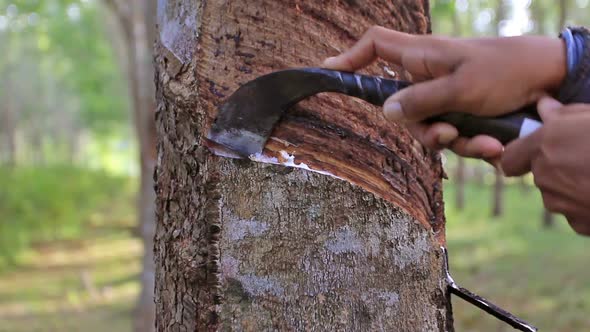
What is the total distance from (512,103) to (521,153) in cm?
9

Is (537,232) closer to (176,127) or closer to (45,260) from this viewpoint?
(45,260)

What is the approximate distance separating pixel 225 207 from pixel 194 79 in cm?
28

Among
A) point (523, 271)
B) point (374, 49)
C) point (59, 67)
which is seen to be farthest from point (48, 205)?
point (374, 49)

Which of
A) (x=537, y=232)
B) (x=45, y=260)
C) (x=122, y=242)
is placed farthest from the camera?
(x=122, y=242)

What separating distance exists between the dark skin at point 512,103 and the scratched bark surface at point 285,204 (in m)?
0.29

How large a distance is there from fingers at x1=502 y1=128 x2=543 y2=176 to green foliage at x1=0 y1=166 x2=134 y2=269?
11.7 m

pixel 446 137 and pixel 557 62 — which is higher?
pixel 557 62

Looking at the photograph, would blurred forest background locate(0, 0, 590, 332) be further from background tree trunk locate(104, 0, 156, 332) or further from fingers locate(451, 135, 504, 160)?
fingers locate(451, 135, 504, 160)

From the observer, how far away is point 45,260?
12.4 m

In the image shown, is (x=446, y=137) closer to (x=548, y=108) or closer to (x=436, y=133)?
(x=436, y=133)

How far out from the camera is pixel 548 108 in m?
0.93

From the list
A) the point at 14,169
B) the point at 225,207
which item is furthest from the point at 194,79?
the point at 14,169

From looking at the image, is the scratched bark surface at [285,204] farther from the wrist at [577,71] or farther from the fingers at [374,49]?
the wrist at [577,71]

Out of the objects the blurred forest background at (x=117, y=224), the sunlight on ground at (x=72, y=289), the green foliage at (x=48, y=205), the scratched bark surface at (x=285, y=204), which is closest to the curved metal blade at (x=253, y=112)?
the scratched bark surface at (x=285, y=204)
